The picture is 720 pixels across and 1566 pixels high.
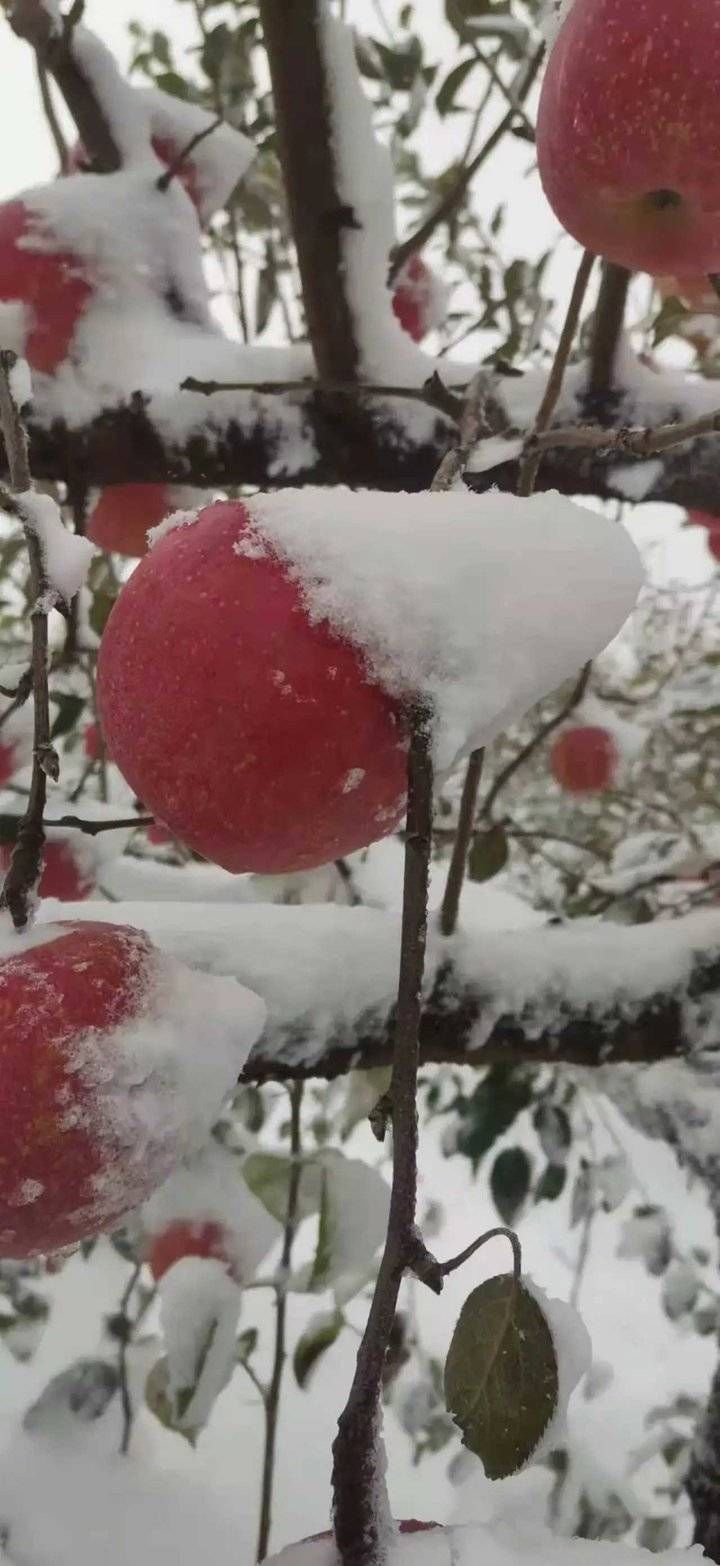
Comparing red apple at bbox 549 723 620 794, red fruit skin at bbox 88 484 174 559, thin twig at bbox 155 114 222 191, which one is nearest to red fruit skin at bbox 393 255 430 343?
thin twig at bbox 155 114 222 191

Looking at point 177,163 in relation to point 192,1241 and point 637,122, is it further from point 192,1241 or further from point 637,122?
point 192,1241

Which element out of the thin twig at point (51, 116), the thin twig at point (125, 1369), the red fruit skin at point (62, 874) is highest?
the thin twig at point (51, 116)

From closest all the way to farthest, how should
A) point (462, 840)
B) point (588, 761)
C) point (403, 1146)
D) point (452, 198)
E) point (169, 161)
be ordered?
point (403, 1146)
point (462, 840)
point (452, 198)
point (169, 161)
point (588, 761)

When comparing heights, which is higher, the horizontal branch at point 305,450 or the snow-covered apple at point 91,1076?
the horizontal branch at point 305,450

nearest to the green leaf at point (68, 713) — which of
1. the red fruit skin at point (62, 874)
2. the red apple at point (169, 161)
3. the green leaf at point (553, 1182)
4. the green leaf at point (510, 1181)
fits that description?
the red fruit skin at point (62, 874)

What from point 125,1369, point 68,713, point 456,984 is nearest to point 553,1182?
point 125,1369

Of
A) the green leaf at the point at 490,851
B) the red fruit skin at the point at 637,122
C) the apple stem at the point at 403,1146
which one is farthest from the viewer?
the green leaf at the point at 490,851

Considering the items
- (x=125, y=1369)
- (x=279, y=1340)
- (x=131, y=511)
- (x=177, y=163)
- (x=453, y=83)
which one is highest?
(x=453, y=83)

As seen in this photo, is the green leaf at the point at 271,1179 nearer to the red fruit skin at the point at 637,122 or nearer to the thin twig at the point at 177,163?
the red fruit skin at the point at 637,122
